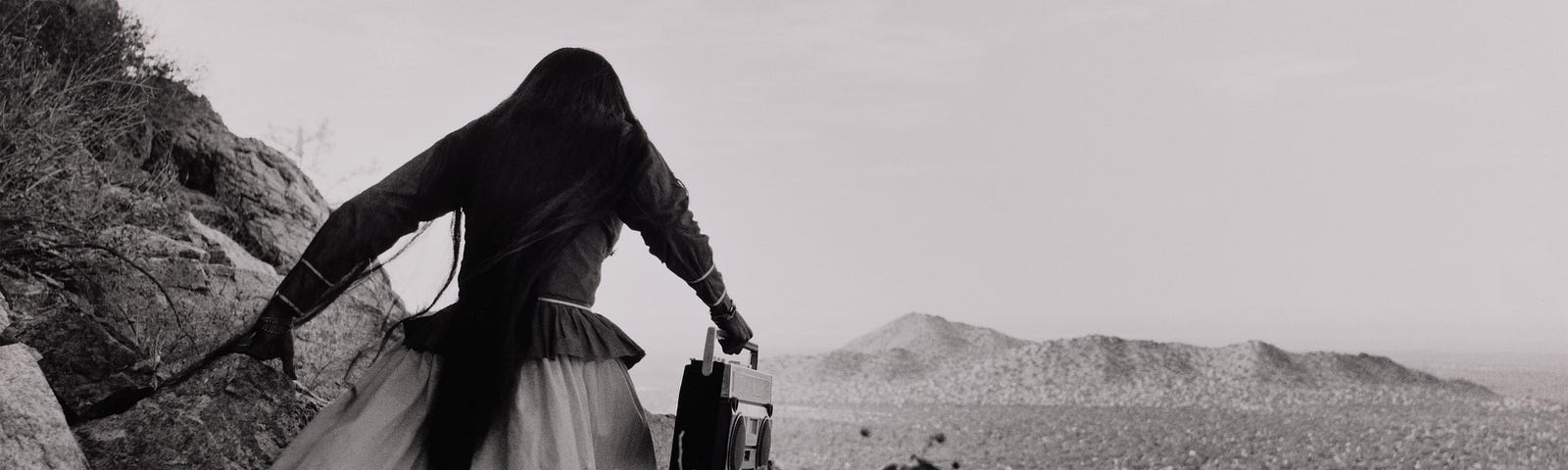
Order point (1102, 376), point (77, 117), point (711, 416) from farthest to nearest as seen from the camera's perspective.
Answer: point (1102, 376)
point (77, 117)
point (711, 416)

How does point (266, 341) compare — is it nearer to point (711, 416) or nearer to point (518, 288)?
point (518, 288)

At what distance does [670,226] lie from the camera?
2090 millimetres

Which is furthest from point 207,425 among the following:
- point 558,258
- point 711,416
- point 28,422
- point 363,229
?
point 711,416

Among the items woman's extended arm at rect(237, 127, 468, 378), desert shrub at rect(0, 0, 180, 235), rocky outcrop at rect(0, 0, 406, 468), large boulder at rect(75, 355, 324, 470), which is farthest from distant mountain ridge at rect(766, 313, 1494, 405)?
woman's extended arm at rect(237, 127, 468, 378)

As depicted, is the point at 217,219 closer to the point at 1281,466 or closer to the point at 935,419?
the point at 935,419

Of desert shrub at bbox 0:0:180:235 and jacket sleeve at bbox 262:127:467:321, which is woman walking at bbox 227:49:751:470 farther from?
desert shrub at bbox 0:0:180:235

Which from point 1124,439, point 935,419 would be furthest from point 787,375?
point 1124,439

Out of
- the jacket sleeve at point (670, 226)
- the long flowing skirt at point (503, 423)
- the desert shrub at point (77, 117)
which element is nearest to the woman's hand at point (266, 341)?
the long flowing skirt at point (503, 423)

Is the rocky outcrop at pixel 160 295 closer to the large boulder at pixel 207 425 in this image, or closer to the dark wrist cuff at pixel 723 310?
the large boulder at pixel 207 425

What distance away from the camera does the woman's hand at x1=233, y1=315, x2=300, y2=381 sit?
218 cm

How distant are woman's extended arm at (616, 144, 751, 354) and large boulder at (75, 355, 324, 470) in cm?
102

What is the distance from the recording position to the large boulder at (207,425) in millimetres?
2391

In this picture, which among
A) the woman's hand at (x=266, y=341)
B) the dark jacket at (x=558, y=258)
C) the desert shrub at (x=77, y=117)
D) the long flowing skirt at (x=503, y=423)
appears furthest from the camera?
the desert shrub at (x=77, y=117)

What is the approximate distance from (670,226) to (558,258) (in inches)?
8.6
